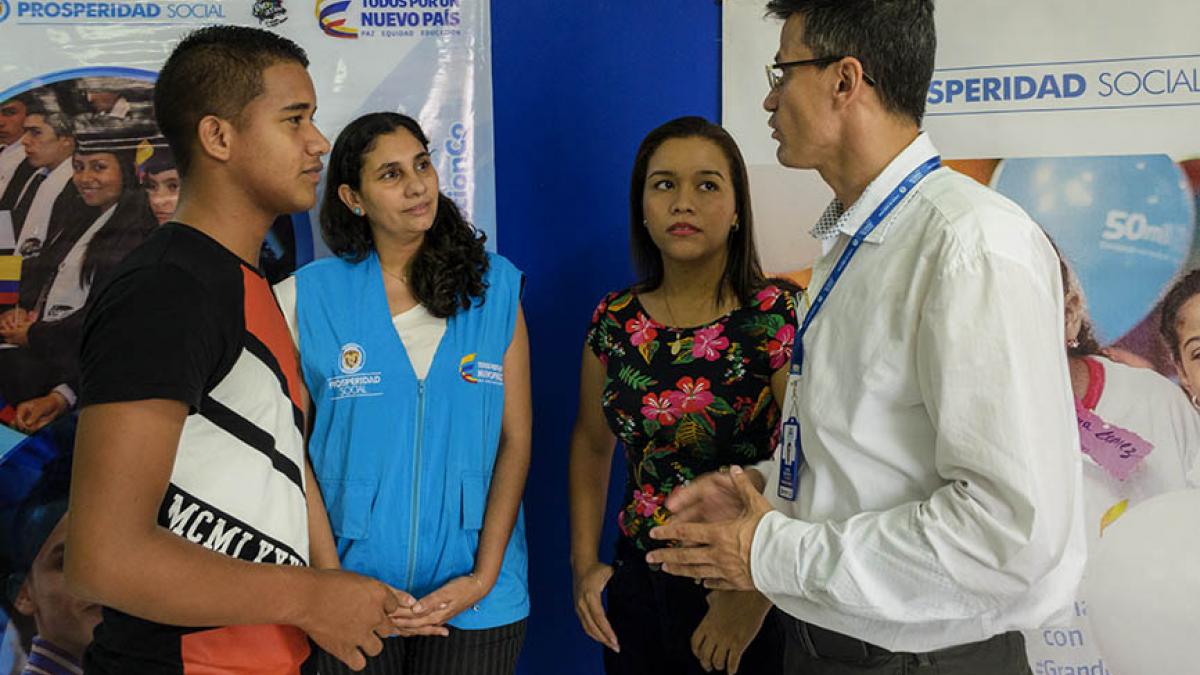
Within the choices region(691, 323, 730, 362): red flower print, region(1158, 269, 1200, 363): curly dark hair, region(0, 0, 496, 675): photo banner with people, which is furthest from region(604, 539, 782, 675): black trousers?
region(0, 0, 496, 675): photo banner with people

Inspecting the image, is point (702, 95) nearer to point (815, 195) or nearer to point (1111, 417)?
point (815, 195)

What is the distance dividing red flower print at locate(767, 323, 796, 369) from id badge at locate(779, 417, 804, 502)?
22.5 inches

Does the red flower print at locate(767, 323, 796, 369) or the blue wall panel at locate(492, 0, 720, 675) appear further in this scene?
the blue wall panel at locate(492, 0, 720, 675)

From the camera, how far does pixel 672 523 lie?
1406mm

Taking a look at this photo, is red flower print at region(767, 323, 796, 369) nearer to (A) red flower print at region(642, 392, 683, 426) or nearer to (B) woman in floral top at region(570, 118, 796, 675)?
(B) woman in floral top at region(570, 118, 796, 675)

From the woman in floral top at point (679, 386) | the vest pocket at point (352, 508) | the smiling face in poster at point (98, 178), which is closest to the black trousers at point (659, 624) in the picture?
the woman in floral top at point (679, 386)

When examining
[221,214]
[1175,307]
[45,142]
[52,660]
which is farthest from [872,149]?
[52,660]

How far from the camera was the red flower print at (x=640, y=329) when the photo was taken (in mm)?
2121

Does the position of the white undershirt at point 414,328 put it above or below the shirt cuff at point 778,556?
above

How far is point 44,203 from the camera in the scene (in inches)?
94.7

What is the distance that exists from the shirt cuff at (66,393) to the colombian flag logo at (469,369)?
108 cm

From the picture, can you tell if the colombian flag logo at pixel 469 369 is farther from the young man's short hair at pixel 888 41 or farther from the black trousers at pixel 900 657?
the young man's short hair at pixel 888 41

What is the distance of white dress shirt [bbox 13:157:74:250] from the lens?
2404 millimetres

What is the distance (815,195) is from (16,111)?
198 cm
